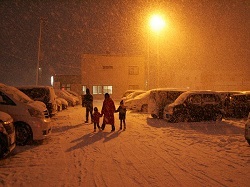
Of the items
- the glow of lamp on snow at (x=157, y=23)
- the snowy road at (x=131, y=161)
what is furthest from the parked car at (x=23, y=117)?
the glow of lamp on snow at (x=157, y=23)

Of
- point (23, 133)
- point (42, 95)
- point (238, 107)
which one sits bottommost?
point (23, 133)

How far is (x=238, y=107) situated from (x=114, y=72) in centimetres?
3286

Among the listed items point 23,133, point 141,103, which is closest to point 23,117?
point 23,133

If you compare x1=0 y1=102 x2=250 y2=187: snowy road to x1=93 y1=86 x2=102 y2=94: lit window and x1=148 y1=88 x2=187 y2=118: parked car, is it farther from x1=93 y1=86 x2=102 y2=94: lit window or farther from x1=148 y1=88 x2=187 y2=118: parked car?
x1=93 y1=86 x2=102 y2=94: lit window

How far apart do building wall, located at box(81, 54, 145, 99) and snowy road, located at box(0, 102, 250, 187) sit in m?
37.0

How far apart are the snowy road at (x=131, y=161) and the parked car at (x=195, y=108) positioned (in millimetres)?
3326

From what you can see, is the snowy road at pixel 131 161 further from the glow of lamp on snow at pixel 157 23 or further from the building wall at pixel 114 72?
the building wall at pixel 114 72

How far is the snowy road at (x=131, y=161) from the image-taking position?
17.9ft

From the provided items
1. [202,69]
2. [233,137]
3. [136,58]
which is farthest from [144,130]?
[202,69]

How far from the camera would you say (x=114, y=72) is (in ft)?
158

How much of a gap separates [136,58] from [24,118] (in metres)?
40.9

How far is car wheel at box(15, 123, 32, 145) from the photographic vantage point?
8711 mm

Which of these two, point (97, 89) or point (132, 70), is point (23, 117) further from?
point (132, 70)

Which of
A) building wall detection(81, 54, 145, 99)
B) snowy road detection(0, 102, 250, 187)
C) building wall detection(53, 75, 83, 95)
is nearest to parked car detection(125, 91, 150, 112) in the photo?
snowy road detection(0, 102, 250, 187)
